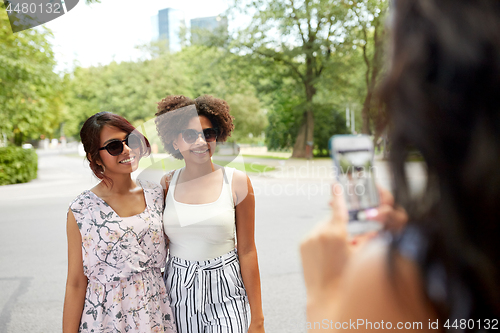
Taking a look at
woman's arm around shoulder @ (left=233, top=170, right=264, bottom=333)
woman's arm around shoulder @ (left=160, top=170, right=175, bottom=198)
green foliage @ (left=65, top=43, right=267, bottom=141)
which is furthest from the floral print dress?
green foliage @ (left=65, top=43, right=267, bottom=141)

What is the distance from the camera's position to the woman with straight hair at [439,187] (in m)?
0.38

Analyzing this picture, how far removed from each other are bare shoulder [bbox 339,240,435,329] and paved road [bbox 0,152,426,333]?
3.3 inches

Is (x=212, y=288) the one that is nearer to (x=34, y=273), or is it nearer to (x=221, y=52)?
(x=34, y=273)

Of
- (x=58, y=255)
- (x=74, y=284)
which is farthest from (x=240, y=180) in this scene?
(x=58, y=255)

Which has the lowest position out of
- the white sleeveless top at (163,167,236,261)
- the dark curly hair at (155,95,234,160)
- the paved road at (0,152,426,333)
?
the paved road at (0,152,426,333)

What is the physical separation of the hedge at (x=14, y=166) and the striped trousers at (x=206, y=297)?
41.7ft

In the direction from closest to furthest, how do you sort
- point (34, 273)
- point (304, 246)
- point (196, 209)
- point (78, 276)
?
point (304, 246) → point (78, 276) → point (196, 209) → point (34, 273)

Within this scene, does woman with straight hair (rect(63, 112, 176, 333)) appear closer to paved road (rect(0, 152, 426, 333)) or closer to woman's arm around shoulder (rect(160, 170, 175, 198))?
woman's arm around shoulder (rect(160, 170, 175, 198))

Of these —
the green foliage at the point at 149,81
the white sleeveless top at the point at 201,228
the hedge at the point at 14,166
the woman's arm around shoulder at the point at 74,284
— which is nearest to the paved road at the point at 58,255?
the white sleeveless top at the point at 201,228

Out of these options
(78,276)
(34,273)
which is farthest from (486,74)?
(34,273)

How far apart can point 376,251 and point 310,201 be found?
7.78 meters

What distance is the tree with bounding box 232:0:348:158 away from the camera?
12.1 m

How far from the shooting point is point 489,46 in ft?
1.22

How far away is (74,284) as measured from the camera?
1479mm
